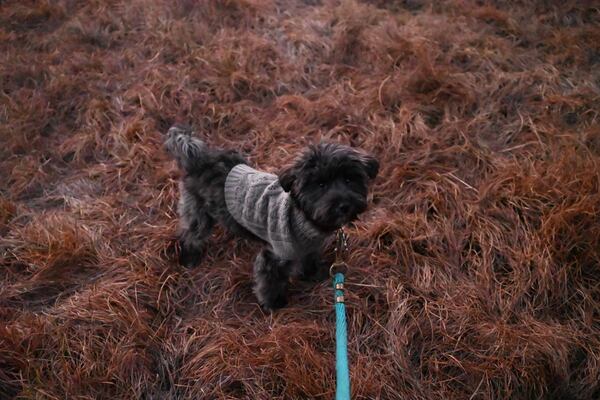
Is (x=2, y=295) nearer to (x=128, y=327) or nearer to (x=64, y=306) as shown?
(x=64, y=306)

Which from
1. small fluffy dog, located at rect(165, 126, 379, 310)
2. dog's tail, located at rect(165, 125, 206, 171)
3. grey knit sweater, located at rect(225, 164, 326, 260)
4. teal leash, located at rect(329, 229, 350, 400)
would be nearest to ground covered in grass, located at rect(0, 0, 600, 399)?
small fluffy dog, located at rect(165, 126, 379, 310)

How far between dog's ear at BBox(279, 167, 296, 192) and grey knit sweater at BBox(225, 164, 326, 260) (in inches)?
5.8

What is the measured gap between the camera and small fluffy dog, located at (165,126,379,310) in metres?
2.92

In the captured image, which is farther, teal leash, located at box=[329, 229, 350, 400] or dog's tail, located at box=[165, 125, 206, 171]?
dog's tail, located at box=[165, 125, 206, 171]

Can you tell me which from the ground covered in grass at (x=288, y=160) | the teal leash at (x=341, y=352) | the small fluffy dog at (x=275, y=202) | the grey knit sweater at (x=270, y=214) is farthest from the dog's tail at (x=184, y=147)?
the teal leash at (x=341, y=352)

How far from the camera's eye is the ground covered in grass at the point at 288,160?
2.97m

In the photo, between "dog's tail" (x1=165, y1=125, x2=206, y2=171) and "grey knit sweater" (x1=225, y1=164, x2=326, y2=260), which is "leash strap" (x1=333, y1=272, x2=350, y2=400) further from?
"dog's tail" (x1=165, y1=125, x2=206, y2=171)

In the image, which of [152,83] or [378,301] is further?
[152,83]

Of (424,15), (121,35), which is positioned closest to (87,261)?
(121,35)

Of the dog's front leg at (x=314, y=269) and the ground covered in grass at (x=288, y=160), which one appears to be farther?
the dog's front leg at (x=314, y=269)

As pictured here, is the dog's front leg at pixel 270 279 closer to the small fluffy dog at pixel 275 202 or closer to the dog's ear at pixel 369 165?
the small fluffy dog at pixel 275 202

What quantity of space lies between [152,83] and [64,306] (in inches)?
126

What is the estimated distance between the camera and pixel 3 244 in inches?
148

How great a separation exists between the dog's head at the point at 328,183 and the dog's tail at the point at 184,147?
3.12 ft
